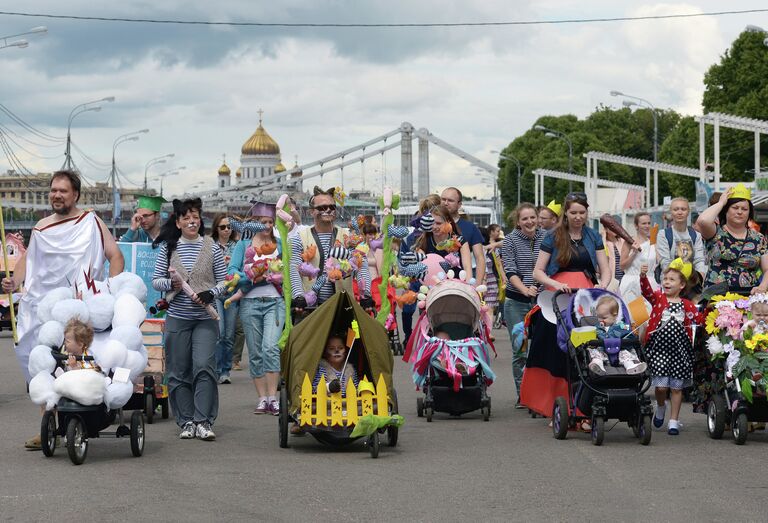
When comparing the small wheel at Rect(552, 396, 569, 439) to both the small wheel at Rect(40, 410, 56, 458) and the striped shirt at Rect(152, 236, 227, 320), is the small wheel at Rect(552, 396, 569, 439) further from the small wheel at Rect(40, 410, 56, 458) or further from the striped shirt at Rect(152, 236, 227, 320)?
the small wheel at Rect(40, 410, 56, 458)

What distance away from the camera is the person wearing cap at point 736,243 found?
1091 cm

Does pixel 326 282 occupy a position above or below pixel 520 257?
below

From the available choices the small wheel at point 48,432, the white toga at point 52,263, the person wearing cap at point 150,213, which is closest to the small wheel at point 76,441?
the small wheel at point 48,432

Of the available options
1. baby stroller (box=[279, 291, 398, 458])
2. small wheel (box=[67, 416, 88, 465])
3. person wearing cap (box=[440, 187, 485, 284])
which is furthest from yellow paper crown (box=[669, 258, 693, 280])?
small wheel (box=[67, 416, 88, 465])

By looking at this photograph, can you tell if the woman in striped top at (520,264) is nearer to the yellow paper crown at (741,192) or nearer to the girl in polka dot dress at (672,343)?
the girl in polka dot dress at (672,343)

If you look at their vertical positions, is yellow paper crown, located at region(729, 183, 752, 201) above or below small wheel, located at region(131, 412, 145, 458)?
above

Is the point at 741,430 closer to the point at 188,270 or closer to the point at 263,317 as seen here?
the point at 188,270

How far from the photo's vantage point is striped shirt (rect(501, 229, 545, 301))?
41.8 ft

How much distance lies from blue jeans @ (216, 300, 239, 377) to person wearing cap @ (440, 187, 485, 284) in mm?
3218

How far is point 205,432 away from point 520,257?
3.72 meters

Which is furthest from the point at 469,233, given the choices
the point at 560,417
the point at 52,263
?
the point at 52,263

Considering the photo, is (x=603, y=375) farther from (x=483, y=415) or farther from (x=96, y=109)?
(x=96, y=109)

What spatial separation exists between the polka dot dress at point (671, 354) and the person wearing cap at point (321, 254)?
2220 mm

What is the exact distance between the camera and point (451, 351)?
11.7m
